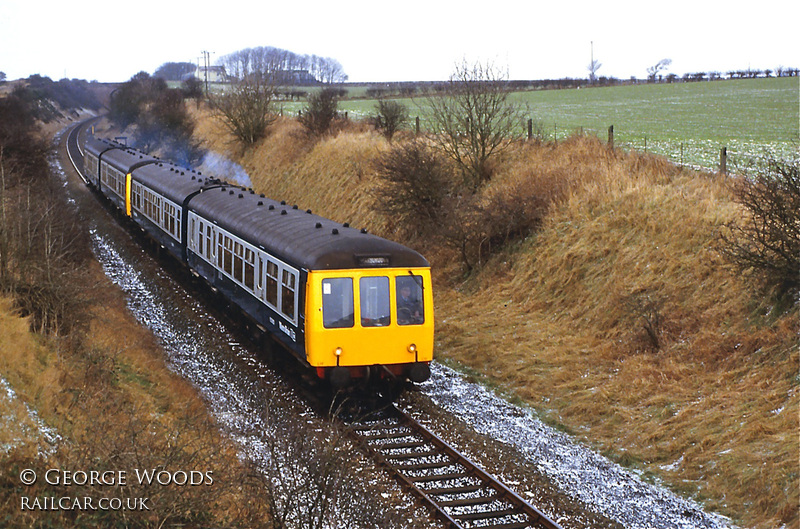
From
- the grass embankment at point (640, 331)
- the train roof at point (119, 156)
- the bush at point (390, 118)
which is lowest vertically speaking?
the grass embankment at point (640, 331)

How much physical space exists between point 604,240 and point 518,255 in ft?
8.04

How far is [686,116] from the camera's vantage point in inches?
1603

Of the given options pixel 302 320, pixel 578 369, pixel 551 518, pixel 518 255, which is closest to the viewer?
pixel 551 518

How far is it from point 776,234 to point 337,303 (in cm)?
672

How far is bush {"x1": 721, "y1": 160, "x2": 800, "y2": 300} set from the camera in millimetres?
12352

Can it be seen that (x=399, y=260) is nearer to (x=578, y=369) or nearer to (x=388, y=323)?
(x=388, y=323)

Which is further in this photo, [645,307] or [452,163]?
[452,163]

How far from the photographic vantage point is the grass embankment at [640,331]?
10.5 metres

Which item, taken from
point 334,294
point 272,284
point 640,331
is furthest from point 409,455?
point 640,331

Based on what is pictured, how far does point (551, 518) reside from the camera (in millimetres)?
9141

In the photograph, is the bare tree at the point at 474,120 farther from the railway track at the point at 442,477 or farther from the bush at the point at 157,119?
the bush at the point at 157,119

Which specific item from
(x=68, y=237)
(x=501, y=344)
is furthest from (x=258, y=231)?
(x=68, y=237)

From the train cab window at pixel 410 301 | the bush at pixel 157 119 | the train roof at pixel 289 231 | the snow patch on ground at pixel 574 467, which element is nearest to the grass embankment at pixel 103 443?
the train roof at pixel 289 231

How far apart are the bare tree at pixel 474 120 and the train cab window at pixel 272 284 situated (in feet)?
36.2
